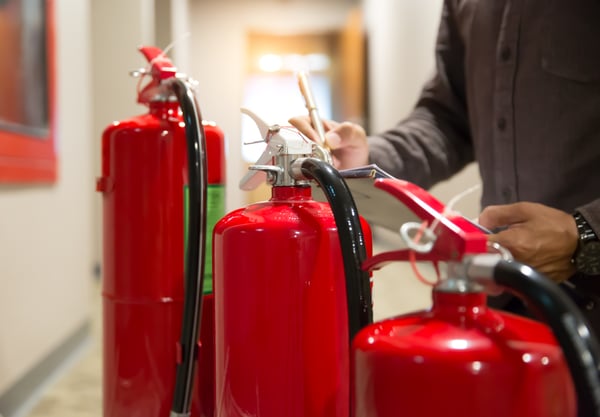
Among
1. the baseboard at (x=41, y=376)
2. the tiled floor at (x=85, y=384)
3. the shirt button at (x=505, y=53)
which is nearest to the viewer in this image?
the shirt button at (x=505, y=53)

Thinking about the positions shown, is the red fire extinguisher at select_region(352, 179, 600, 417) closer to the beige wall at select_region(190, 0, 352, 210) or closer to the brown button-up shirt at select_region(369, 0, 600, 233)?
the brown button-up shirt at select_region(369, 0, 600, 233)

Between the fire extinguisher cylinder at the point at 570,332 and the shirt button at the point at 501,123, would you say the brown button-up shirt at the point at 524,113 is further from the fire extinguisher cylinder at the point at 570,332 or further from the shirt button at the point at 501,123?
the fire extinguisher cylinder at the point at 570,332

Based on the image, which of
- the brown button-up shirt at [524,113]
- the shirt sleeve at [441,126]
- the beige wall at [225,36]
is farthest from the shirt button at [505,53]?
the beige wall at [225,36]

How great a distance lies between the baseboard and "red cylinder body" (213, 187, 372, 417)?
88 cm

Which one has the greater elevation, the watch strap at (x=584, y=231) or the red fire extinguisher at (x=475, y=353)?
the watch strap at (x=584, y=231)

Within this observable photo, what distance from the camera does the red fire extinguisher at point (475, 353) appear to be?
265mm

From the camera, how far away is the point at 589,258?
1.82ft

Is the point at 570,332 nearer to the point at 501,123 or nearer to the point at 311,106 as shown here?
the point at 311,106

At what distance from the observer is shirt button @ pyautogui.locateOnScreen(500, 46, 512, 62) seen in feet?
2.43

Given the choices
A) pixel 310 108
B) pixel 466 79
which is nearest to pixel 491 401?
pixel 310 108

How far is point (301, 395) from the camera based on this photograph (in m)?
0.42

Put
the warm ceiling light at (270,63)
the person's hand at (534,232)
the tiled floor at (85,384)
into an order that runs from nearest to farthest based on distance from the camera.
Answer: the person's hand at (534,232) → the tiled floor at (85,384) → the warm ceiling light at (270,63)

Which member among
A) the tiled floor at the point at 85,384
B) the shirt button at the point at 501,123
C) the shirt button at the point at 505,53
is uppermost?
the shirt button at the point at 505,53

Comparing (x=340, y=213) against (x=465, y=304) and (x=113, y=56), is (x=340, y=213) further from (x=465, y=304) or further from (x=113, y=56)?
(x=113, y=56)
